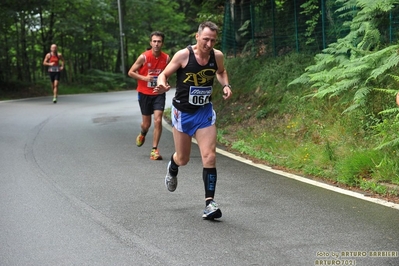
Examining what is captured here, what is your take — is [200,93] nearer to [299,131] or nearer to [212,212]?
[212,212]

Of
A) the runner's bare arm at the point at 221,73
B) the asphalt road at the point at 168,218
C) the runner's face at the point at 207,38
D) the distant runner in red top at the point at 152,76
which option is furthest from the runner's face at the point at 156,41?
the runner's face at the point at 207,38

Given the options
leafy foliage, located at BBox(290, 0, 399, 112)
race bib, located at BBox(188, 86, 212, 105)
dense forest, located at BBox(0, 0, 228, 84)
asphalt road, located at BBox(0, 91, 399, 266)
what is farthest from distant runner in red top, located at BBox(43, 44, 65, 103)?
race bib, located at BBox(188, 86, 212, 105)

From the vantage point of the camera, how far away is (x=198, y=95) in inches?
264

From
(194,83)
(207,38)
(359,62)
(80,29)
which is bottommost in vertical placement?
(194,83)

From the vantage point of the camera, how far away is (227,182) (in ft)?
28.1

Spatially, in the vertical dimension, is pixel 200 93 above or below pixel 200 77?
below

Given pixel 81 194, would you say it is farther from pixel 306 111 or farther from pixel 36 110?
pixel 36 110

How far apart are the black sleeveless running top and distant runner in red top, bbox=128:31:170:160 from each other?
3.55 metres

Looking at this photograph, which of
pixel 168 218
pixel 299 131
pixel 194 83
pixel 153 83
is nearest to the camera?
pixel 168 218

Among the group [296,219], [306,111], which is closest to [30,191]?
[296,219]

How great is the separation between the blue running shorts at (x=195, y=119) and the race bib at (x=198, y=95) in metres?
0.11

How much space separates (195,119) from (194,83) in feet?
1.27

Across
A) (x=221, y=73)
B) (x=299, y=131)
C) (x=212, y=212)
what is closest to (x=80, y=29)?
(x=299, y=131)

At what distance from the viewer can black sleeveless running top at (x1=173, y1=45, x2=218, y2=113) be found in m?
6.64
